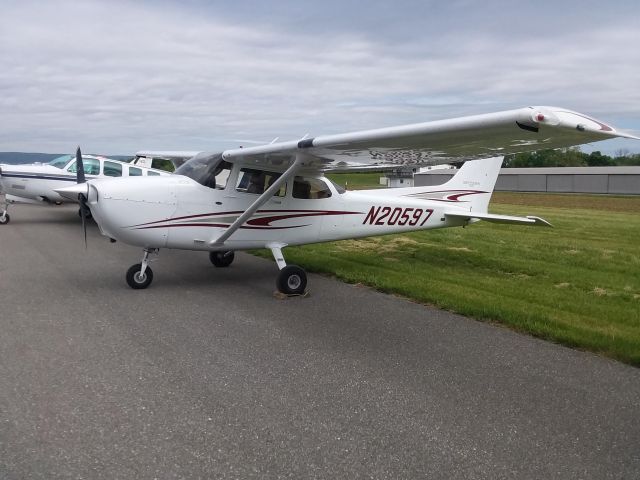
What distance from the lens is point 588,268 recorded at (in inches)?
399

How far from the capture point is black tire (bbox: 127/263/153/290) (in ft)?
25.9

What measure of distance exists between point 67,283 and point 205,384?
4.73 metres

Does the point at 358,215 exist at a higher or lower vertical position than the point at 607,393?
higher

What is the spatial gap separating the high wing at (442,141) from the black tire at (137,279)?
2.05 metres

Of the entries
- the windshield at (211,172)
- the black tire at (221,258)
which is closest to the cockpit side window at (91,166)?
the black tire at (221,258)

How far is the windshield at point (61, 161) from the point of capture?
18.3 m

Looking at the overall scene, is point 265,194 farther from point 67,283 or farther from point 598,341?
point 598,341

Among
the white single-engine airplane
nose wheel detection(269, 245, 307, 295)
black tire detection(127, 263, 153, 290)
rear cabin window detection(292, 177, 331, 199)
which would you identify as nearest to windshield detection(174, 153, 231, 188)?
the white single-engine airplane

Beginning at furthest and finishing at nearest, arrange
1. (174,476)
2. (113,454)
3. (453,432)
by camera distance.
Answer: (453,432) < (113,454) < (174,476)

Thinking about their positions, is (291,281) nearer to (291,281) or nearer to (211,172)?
(291,281)

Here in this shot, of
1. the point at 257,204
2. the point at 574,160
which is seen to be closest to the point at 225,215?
the point at 257,204

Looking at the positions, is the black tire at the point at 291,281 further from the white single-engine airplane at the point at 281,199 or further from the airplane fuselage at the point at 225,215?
the airplane fuselage at the point at 225,215

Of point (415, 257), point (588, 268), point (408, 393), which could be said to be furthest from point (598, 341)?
point (415, 257)

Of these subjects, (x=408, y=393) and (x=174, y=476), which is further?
(x=408, y=393)
